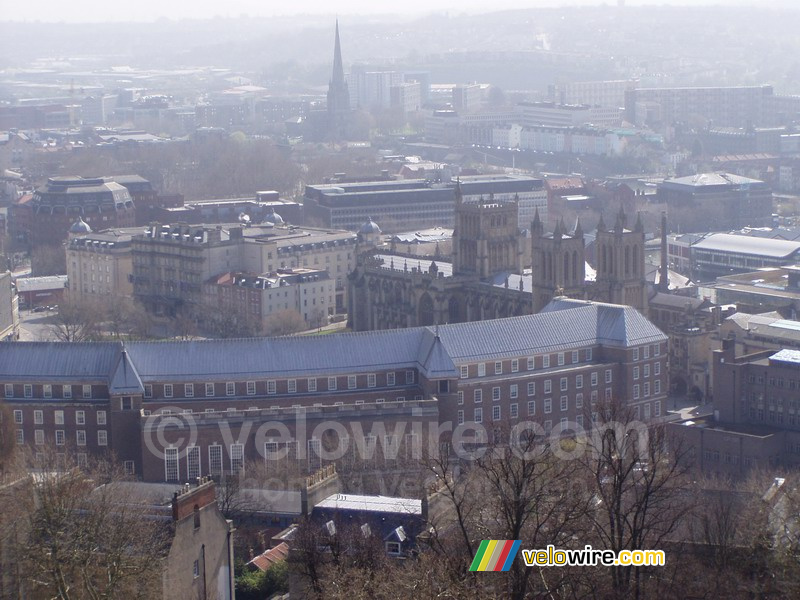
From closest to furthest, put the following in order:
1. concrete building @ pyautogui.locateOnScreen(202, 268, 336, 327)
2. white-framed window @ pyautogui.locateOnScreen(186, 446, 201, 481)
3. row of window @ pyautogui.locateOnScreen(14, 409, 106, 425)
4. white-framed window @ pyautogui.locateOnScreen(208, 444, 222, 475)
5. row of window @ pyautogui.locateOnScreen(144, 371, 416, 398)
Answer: white-framed window @ pyautogui.locateOnScreen(186, 446, 201, 481), white-framed window @ pyautogui.locateOnScreen(208, 444, 222, 475), row of window @ pyautogui.locateOnScreen(14, 409, 106, 425), row of window @ pyautogui.locateOnScreen(144, 371, 416, 398), concrete building @ pyautogui.locateOnScreen(202, 268, 336, 327)

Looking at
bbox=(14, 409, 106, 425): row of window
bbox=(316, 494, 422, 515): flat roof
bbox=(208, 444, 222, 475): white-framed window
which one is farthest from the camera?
bbox=(14, 409, 106, 425): row of window

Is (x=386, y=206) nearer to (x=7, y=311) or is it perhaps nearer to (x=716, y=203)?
(x=716, y=203)

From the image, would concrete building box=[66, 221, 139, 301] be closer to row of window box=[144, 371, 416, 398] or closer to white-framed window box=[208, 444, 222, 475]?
row of window box=[144, 371, 416, 398]

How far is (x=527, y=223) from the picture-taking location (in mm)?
134625

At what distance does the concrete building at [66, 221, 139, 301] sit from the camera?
107 meters

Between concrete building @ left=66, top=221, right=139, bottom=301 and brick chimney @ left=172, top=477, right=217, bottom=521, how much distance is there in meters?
59.4

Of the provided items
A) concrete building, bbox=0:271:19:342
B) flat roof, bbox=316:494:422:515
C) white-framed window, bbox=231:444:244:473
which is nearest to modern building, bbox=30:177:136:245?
concrete building, bbox=0:271:19:342

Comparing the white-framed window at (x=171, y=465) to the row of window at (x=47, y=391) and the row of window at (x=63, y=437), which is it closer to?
the row of window at (x=63, y=437)

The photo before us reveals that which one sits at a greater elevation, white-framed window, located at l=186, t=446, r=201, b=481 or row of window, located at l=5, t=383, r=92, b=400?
row of window, located at l=5, t=383, r=92, b=400

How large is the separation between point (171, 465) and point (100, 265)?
4691 centimetres

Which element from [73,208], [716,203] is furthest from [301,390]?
[716,203]

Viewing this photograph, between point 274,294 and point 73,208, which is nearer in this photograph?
point 274,294

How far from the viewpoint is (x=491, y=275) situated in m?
87.4

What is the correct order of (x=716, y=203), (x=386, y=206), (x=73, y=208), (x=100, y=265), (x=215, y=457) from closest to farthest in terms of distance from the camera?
(x=215, y=457), (x=100, y=265), (x=73, y=208), (x=386, y=206), (x=716, y=203)
